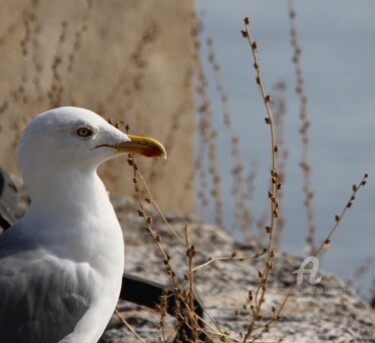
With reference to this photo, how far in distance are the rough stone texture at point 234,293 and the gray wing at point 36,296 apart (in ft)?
3.55

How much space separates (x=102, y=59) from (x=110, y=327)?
2950 millimetres

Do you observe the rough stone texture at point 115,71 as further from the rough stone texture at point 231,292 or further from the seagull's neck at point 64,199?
the seagull's neck at point 64,199

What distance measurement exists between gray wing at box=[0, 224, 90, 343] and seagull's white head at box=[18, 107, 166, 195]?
22 centimetres

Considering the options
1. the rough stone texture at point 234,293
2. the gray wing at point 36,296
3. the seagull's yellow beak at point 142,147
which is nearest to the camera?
the gray wing at point 36,296

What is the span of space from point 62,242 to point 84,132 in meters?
0.31

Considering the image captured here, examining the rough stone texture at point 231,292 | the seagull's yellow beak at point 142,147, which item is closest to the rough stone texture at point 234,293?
the rough stone texture at point 231,292

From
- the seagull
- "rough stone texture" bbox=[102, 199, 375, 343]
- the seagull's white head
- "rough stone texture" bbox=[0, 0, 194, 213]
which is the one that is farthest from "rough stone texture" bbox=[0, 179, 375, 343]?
the seagull's white head

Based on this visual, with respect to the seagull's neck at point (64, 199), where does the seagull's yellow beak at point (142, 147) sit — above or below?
above

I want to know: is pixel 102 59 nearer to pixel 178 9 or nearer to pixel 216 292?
pixel 178 9

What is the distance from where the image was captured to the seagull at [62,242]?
10.2ft

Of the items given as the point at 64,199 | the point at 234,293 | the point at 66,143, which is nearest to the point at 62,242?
the point at 64,199

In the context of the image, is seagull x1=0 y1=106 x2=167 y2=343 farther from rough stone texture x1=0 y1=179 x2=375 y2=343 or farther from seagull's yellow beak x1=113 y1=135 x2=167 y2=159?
rough stone texture x1=0 y1=179 x2=375 y2=343

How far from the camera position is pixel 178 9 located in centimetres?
748

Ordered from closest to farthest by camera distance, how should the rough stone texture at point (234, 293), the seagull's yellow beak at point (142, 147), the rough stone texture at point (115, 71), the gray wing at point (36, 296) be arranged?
the gray wing at point (36, 296) → the seagull's yellow beak at point (142, 147) → the rough stone texture at point (234, 293) → the rough stone texture at point (115, 71)
